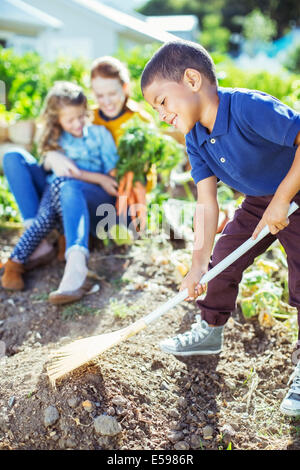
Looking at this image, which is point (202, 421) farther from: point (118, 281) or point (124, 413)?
point (118, 281)

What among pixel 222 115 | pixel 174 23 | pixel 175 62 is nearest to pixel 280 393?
pixel 222 115

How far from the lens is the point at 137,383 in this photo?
1710 mm

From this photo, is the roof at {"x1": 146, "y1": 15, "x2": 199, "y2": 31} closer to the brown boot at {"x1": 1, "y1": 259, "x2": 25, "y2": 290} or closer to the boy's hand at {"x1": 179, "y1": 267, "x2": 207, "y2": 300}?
the brown boot at {"x1": 1, "y1": 259, "x2": 25, "y2": 290}

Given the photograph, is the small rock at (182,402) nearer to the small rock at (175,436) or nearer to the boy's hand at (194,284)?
the small rock at (175,436)

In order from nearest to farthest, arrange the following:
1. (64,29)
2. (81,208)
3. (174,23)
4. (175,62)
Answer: (175,62), (81,208), (64,29), (174,23)

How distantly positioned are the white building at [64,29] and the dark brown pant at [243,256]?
37.6 ft

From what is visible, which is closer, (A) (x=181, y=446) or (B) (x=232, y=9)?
(A) (x=181, y=446)

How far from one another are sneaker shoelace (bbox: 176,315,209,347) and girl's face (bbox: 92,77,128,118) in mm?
1451

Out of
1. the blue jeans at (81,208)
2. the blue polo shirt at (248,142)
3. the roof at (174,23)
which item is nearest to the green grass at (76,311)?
the blue jeans at (81,208)

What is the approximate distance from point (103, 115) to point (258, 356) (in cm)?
171

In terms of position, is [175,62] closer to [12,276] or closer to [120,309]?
[120,309]

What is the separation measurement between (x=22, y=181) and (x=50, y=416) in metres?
1.59

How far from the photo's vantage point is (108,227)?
281 cm

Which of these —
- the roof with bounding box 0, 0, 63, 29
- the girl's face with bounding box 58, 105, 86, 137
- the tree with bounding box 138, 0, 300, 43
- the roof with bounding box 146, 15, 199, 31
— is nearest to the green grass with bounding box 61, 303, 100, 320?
the girl's face with bounding box 58, 105, 86, 137
